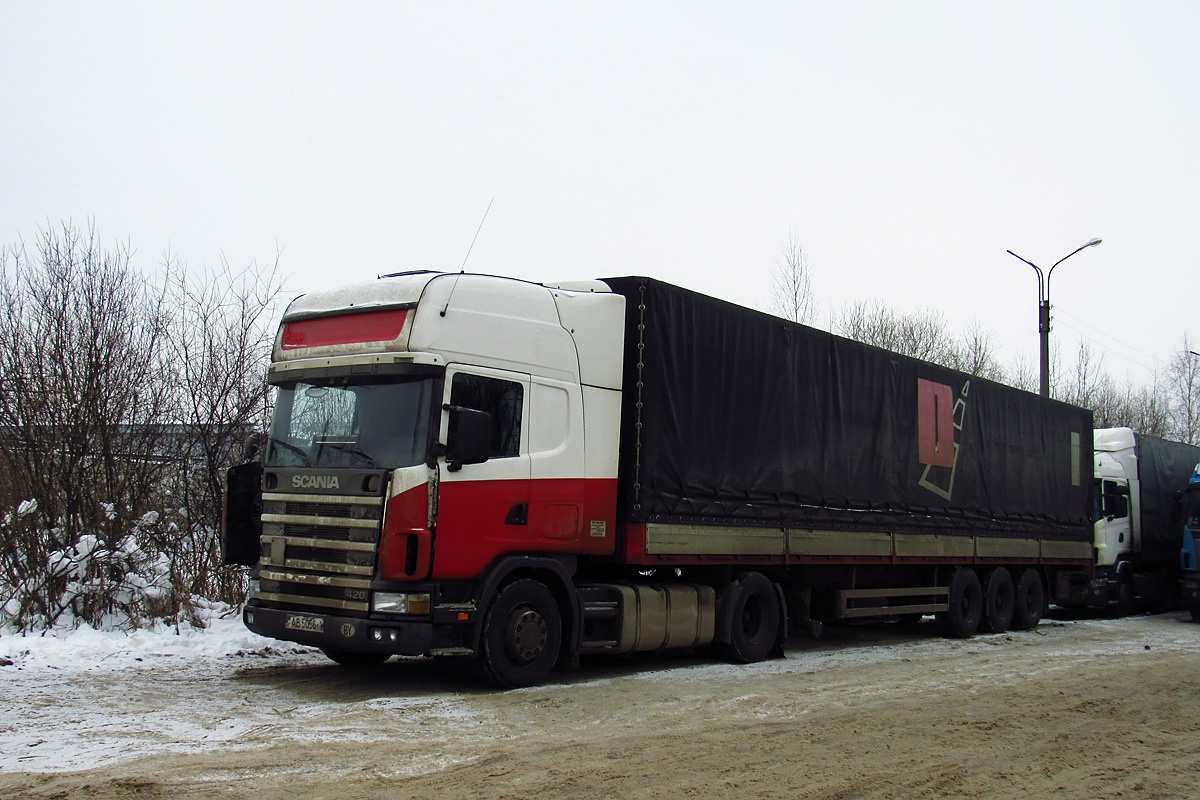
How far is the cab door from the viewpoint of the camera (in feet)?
27.0

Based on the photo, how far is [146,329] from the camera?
1287 cm

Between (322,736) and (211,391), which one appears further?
(211,391)

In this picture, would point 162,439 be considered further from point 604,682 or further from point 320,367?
point 604,682

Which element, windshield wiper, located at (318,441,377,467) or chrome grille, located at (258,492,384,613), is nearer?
chrome grille, located at (258,492,384,613)

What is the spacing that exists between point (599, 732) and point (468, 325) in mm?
3467

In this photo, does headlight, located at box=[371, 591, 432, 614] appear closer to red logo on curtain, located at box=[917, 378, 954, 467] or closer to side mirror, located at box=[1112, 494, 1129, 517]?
red logo on curtain, located at box=[917, 378, 954, 467]

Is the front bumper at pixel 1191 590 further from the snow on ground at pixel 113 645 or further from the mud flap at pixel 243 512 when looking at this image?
the mud flap at pixel 243 512

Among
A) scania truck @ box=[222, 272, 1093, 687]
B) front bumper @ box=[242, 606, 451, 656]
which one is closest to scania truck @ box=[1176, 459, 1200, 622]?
scania truck @ box=[222, 272, 1093, 687]

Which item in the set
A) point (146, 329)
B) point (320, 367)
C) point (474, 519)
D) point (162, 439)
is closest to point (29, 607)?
point (162, 439)

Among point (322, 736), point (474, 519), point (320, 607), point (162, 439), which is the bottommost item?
point (322, 736)

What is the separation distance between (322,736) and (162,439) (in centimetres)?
738

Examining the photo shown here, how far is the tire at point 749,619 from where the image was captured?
11.0m

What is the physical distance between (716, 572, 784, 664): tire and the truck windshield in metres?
4.31

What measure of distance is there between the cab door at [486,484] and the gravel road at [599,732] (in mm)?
1195
